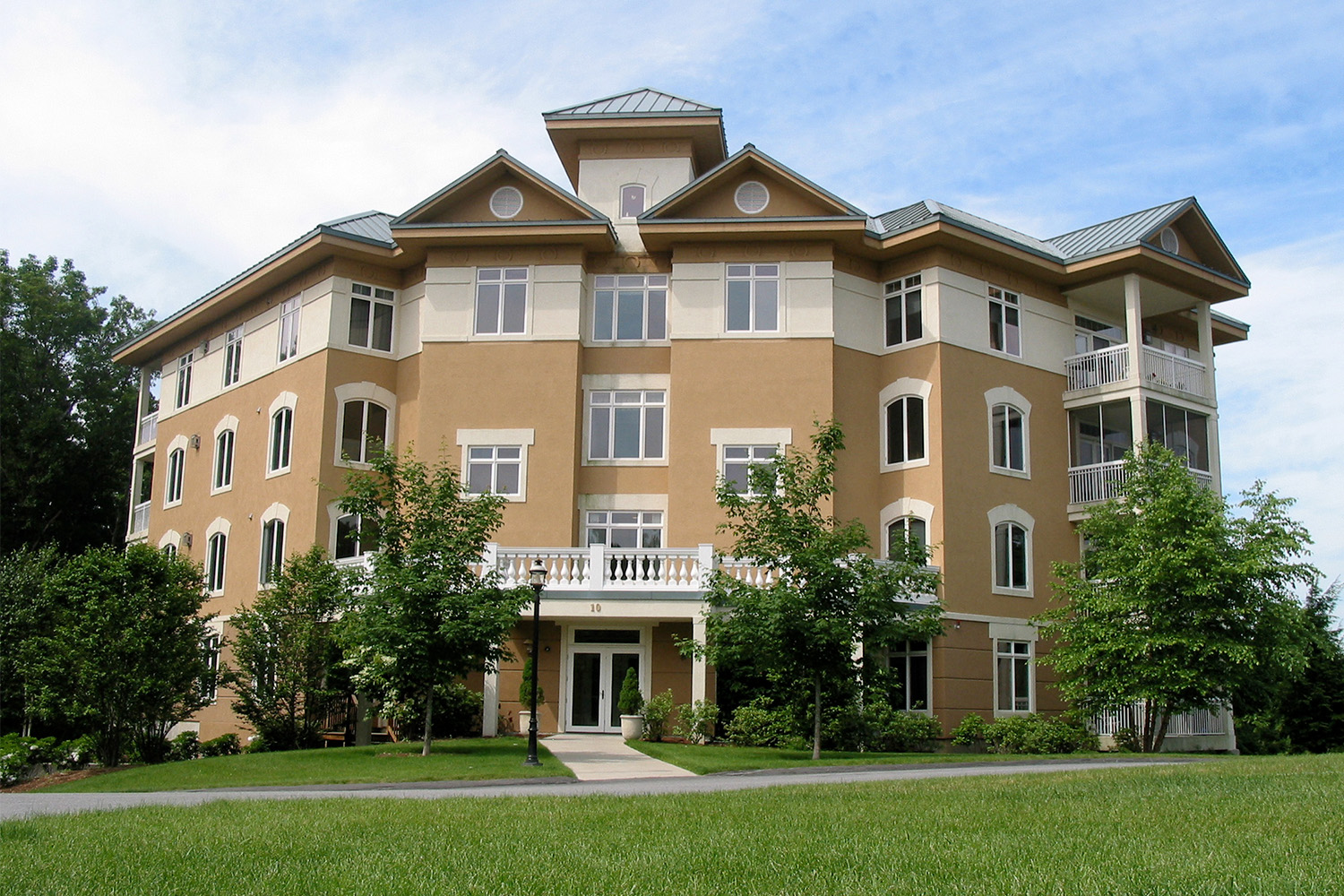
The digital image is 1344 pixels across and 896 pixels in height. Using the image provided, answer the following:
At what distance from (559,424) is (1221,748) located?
17977 millimetres

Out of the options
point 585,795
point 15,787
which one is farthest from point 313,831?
point 15,787

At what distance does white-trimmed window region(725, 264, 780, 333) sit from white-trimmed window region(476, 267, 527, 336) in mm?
4936

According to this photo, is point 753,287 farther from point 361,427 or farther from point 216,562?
point 216,562

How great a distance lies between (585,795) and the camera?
13.4m

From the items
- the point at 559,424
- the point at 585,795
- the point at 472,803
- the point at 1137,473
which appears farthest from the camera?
the point at 559,424

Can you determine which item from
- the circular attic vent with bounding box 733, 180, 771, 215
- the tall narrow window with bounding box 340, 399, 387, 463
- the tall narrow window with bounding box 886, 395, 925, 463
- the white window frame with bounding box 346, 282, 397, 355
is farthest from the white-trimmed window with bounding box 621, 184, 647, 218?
the tall narrow window with bounding box 886, 395, 925, 463

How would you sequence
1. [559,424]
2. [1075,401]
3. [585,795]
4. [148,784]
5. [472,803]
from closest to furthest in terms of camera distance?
1. [472,803]
2. [585,795]
3. [148,784]
4. [559,424]
5. [1075,401]

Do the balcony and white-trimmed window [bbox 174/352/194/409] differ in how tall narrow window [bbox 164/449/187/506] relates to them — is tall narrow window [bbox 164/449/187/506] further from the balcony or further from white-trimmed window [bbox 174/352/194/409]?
the balcony

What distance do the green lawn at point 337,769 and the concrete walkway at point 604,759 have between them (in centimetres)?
38

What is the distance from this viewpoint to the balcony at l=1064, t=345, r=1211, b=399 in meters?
30.7

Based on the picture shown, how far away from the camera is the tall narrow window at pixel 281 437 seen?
1247 inches

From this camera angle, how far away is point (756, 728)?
25.1m

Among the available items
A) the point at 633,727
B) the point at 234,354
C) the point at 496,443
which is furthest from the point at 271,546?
the point at 633,727

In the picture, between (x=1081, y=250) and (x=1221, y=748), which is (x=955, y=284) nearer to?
(x=1081, y=250)
